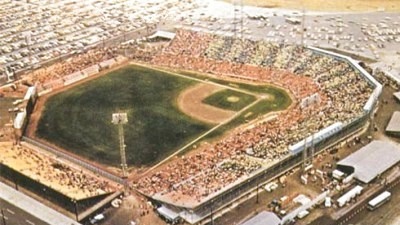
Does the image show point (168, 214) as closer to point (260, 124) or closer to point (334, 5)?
point (260, 124)

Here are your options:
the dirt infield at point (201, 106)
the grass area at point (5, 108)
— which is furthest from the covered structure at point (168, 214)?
the grass area at point (5, 108)

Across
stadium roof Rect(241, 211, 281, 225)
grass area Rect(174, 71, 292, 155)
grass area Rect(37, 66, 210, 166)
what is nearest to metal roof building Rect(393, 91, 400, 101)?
grass area Rect(174, 71, 292, 155)

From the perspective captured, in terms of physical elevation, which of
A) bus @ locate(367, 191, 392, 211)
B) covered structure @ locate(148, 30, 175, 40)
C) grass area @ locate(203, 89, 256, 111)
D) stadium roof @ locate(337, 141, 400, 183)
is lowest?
bus @ locate(367, 191, 392, 211)

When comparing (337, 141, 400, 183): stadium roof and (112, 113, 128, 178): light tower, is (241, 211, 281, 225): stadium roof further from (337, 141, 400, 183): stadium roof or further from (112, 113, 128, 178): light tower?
(112, 113, 128, 178): light tower

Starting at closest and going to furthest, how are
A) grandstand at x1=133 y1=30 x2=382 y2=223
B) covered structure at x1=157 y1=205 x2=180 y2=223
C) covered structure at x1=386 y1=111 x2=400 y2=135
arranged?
covered structure at x1=157 y1=205 x2=180 y2=223 < grandstand at x1=133 y1=30 x2=382 y2=223 < covered structure at x1=386 y1=111 x2=400 y2=135

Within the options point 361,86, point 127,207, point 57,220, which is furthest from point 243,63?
point 57,220

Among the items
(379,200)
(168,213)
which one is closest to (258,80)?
(379,200)

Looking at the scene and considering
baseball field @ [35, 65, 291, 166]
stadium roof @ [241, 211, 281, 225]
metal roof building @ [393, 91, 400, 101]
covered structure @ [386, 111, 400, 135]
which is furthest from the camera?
metal roof building @ [393, 91, 400, 101]
